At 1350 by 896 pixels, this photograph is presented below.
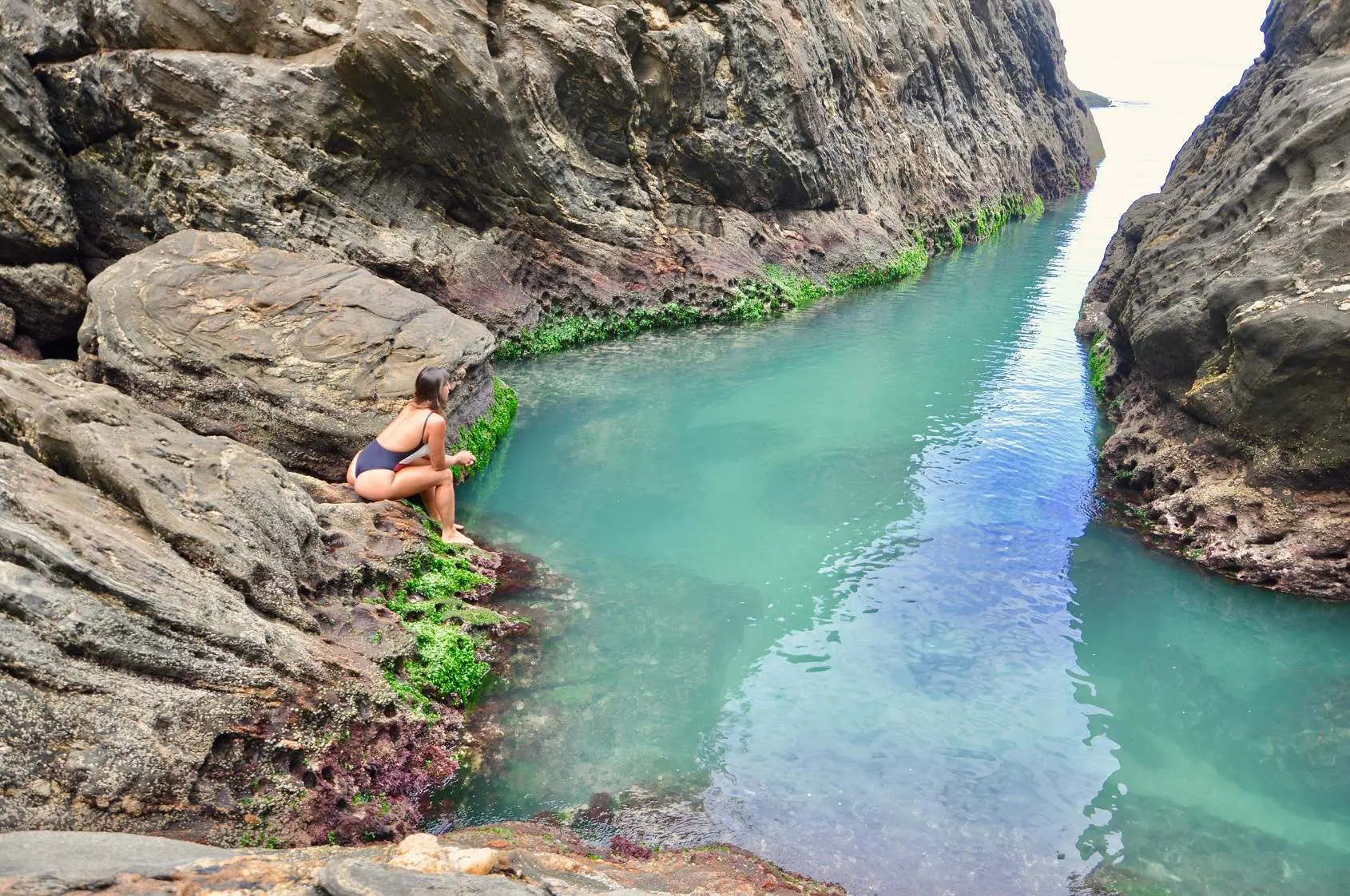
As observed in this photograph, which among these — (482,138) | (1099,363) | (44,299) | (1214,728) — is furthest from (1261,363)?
(44,299)

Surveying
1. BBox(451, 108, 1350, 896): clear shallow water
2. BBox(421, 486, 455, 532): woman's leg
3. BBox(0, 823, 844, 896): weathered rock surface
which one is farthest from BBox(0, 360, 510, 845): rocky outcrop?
BBox(421, 486, 455, 532): woman's leg

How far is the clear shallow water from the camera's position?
6.11m

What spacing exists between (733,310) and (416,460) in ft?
41.2

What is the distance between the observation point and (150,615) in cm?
524

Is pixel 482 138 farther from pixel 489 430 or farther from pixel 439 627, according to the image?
pixel 439 627

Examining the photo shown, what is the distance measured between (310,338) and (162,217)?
6.19 metres

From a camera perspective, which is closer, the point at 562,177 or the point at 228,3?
the point at 228,3

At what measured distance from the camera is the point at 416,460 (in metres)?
9.22

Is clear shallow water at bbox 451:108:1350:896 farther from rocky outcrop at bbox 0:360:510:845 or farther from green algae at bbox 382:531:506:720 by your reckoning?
rocky outcrop at bbox 0:360:510:845

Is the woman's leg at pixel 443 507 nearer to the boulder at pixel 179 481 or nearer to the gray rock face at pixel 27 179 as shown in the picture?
the boulder at pixel 179 481

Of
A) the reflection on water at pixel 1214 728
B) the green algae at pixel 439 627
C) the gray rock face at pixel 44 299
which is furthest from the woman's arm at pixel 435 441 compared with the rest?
the gray rock face at pixel 44 299

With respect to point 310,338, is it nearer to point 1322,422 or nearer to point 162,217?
point 162,217

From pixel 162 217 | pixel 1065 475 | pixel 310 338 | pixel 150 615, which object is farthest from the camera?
pixel 162 217

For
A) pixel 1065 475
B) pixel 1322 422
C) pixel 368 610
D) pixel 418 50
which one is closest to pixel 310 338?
pixel 368 610
